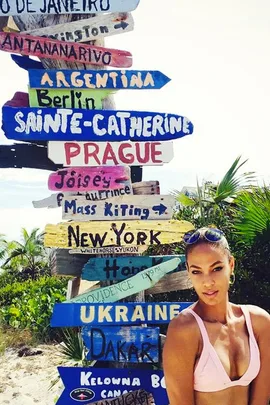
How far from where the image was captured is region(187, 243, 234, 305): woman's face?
81.0 inches

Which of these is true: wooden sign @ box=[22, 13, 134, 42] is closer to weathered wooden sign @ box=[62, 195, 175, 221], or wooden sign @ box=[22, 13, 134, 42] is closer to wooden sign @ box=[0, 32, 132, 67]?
wooden sign @ box=[0, 32, 132, 67]

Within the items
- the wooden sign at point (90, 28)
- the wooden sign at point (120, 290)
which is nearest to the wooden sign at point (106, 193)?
the wooden sign at point (120, 290)

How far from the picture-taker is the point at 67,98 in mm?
3916

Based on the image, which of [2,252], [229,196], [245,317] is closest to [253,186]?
[229,196]

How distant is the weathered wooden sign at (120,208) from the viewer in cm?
384

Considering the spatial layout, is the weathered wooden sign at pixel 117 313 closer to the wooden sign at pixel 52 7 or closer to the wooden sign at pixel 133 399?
the wooden sign at pixel 133 399

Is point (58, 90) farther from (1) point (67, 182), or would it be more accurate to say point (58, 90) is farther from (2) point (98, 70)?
(1) point (67, 182)

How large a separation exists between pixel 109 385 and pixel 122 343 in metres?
0.36

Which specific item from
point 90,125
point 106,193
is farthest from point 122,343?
point 90,125

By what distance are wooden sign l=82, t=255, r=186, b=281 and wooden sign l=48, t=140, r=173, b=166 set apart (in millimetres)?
812

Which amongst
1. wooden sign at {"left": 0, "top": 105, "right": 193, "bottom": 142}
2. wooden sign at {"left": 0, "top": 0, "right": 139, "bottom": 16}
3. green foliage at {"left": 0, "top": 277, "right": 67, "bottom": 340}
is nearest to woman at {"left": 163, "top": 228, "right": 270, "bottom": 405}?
wooden sign at {"left": 0, "top": 105, "right": 193, "bottom": 142}

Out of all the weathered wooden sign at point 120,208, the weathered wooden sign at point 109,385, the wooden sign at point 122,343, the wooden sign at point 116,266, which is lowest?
the weathered wooden sign at point 109,385

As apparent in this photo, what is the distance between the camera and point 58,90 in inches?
154

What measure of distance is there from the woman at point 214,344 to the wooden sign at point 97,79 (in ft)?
6.78
